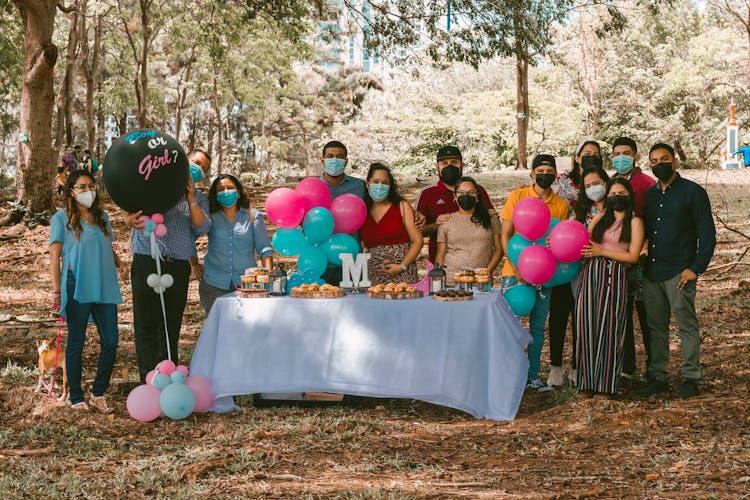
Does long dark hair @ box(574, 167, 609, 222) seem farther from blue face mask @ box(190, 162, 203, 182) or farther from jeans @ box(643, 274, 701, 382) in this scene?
blue face mask @ box(190, 162, 203, 182)

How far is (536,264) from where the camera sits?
6.30m

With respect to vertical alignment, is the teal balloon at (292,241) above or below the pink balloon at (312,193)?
below

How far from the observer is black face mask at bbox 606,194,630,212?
20.6 feet

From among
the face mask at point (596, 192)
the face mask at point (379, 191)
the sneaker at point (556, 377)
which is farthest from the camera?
the sneaker at point (556, 377)

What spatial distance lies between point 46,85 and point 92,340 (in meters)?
8.50

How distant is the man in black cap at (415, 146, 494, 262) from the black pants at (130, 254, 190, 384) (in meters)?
1.86

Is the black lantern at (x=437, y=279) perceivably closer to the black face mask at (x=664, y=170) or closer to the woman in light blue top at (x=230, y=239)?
the woman in light blue top at (x=230, y=239)

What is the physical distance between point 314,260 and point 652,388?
271 centimetres

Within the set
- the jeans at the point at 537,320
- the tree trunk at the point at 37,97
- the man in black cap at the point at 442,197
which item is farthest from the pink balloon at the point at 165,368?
the tree trunk at the point at 37,97

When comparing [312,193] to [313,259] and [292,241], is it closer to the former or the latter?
[292,241]

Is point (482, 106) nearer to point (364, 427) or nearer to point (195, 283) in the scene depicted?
point (195, 283)

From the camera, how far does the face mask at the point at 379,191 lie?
6.61 m

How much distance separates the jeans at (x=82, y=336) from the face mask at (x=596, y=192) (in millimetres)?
3482

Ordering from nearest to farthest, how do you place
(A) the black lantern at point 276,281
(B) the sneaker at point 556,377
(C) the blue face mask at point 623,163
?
(A) the black lantern at point 276,281, (C) the blue face mask at point 623,163, (B) the sneaker at point 556,377
